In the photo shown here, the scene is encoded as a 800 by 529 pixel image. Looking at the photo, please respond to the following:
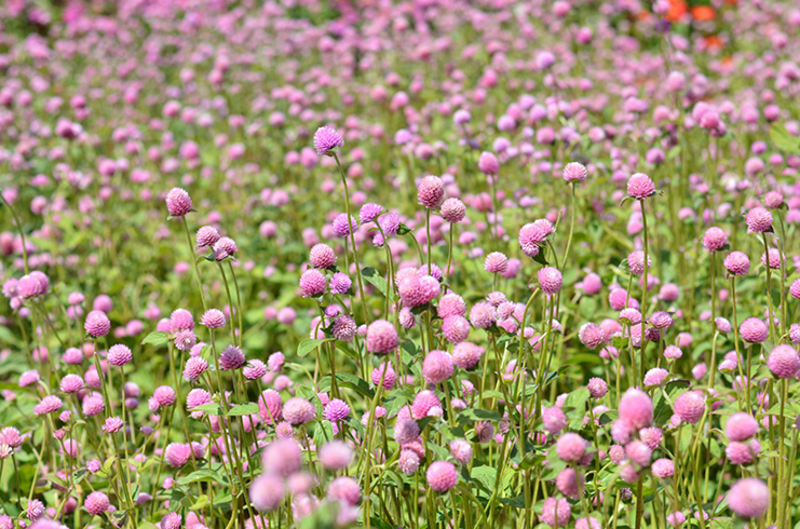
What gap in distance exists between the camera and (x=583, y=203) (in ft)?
10.3

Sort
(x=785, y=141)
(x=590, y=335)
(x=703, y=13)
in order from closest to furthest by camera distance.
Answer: (x=590, y=335)
(x=785, y=141)
(x=703, y=13)

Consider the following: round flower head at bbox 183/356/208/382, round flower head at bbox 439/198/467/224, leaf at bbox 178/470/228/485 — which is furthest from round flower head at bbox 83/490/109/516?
round flower head at bbox 439/198/467/224

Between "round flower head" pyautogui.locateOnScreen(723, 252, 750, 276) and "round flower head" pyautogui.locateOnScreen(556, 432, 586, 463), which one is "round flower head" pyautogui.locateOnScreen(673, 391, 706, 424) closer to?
"round flower head" pyautogui.locateOnScreen(556, 432, 586, 463)

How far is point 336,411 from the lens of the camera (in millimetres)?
1514

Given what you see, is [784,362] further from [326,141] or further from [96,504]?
[96,504]

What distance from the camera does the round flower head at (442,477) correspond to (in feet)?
3.93

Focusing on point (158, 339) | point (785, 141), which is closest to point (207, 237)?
point (158, 339)

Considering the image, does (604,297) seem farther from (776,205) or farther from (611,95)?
(611,95)

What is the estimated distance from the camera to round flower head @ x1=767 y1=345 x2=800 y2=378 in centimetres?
122

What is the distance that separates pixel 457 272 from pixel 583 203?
0.77m

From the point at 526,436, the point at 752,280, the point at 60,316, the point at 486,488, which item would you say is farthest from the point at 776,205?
the point at 60,316

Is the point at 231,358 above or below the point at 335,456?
below

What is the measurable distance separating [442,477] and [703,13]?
9.15 meters

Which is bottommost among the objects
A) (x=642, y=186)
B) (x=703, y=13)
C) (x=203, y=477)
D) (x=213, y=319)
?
(x=703, y=13)
